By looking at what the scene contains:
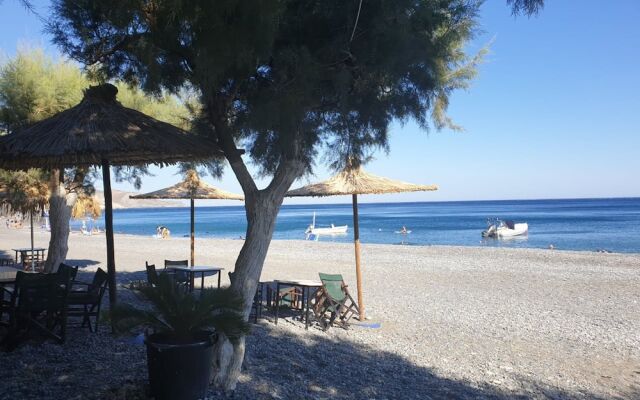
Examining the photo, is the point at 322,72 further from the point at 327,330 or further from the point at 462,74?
the point at 327,330

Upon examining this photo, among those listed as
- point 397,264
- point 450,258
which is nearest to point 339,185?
point 397,264

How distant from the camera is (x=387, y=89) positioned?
4613mm

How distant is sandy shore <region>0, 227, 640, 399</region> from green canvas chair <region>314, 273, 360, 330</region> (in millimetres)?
261

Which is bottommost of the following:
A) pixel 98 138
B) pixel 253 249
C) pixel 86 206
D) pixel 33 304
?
pixel 33 304

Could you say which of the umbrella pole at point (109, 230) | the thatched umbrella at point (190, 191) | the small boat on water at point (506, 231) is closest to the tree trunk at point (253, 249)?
the umbrella pole at point (109, 230)

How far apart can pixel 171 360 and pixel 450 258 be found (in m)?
16.9

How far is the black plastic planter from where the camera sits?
3191mm

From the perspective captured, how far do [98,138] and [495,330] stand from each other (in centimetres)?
615

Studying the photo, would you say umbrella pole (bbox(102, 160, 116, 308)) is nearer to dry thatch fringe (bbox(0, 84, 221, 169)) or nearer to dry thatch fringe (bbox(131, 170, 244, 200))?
dry thatch fringe (bbox(0, 84, 221, 169))

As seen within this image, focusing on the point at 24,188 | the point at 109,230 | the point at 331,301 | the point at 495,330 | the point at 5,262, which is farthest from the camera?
the point at 5,262

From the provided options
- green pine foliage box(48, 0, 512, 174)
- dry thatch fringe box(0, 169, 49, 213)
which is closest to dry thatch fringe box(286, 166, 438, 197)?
green pine foliage box(48, 0, 512, 174)

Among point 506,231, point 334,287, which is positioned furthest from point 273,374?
point 506,231

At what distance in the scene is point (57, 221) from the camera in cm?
→ 970

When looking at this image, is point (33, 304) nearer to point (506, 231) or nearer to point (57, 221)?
point (57, 221)
